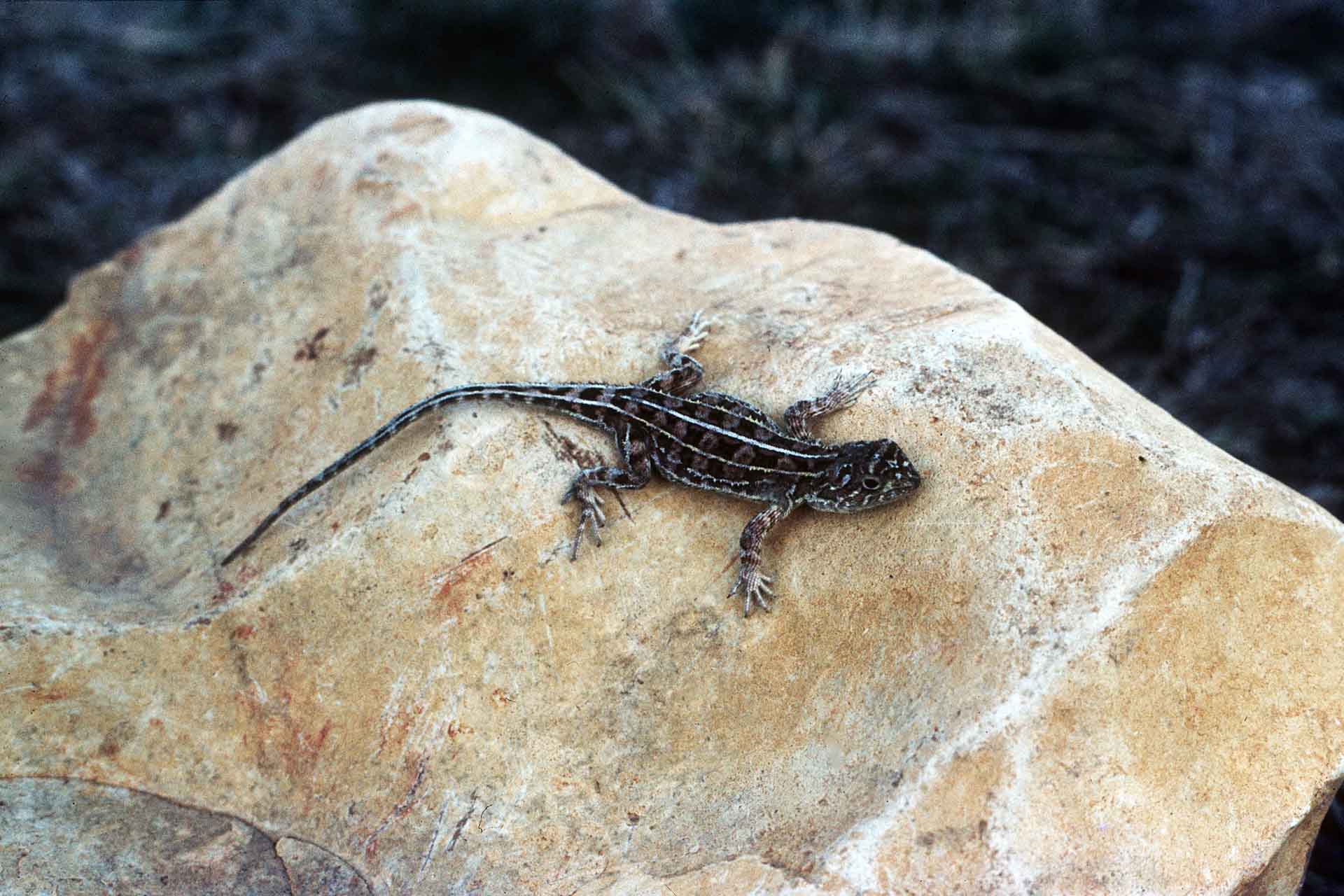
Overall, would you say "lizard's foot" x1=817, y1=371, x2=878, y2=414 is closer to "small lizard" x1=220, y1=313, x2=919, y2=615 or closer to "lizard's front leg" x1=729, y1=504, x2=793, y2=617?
"small lizard" x1=220, y1=313, x2=919, y2=615

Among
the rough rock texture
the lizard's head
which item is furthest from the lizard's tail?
the lizard's head

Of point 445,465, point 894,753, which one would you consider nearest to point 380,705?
point 445,465

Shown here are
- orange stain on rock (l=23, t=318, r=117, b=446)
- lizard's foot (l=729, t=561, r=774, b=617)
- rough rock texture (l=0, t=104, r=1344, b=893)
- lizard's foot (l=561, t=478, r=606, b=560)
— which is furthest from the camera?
orange stain on rock (l=23, t=318, r=117, b=446)

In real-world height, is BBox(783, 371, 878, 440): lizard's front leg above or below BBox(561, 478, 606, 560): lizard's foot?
above

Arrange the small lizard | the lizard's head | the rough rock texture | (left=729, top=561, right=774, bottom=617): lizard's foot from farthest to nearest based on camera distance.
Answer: the small lizard
(left=729, top=561, right=774, bottom=617): lizard's foot
the lizard's head
the rough rock texture

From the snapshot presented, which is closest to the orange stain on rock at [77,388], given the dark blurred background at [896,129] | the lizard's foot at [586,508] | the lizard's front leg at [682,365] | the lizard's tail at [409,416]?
the lizard's tail at [409,416]

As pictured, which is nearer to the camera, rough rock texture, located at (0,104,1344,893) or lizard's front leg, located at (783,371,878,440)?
rough rock texture, located at (0,104,1344,893)

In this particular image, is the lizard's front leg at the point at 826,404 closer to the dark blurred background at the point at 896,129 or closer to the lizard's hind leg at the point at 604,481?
the lizard's hind leg at the point at 604,481
